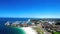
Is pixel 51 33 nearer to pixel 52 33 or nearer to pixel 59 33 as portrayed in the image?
pixel 52 33

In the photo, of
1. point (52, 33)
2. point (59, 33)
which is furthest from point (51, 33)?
point (59, 33)
